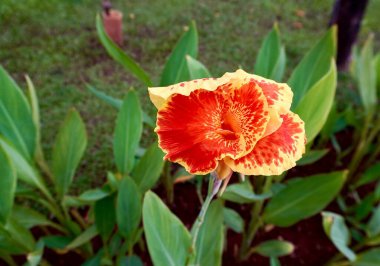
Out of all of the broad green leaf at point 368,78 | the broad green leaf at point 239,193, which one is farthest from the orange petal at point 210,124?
the broad green leaf at point 368,78

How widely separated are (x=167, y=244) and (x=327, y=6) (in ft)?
7.13

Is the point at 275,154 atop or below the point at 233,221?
atop

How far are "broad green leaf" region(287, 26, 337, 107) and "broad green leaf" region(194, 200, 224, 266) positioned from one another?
0.33 meters

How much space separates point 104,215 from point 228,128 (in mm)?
594

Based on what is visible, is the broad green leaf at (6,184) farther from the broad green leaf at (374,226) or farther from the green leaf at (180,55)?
the broad green leaf at (374,226)

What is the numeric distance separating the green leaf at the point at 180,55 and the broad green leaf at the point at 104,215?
34 cm

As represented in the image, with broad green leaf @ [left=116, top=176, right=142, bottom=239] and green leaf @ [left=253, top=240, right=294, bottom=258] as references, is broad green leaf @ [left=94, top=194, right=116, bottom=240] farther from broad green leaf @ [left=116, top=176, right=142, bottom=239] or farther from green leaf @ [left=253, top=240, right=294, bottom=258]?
green leaf @ [left=253, top=240, right=294, bottom=258]

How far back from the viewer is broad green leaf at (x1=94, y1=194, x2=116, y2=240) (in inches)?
40.3

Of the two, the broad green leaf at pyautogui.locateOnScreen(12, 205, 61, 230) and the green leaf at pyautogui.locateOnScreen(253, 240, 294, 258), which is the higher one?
the broad green leaf at pyautogui.locateOnScreen(12, 205, 61, 230)

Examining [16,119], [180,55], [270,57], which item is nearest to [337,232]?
Answer: [270,57]

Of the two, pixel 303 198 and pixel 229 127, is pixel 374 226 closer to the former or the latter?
pixel 303 198

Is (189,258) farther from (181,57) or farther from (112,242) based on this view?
(181,57)

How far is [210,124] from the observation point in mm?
525

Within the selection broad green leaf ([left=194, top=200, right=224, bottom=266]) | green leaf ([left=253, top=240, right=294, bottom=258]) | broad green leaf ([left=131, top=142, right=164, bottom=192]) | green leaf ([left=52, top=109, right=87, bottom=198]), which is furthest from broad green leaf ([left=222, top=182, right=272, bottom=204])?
green leaf ([left=52, top=109, right=87, bottom=198])
